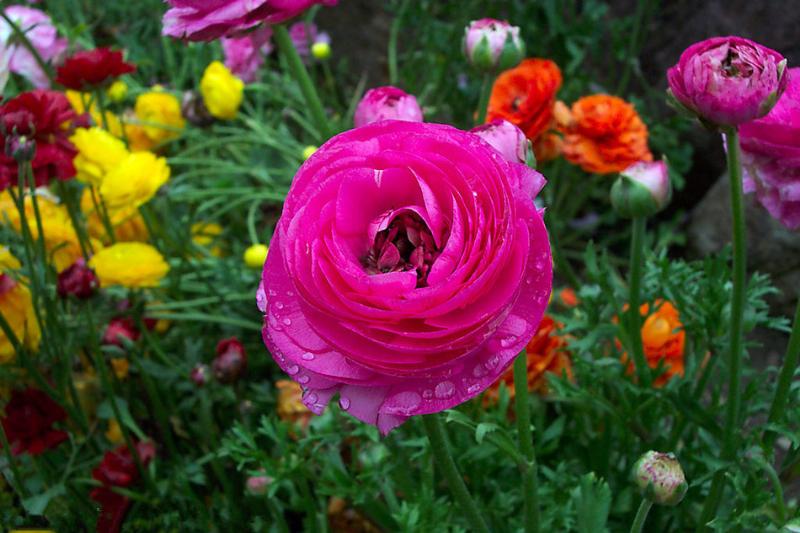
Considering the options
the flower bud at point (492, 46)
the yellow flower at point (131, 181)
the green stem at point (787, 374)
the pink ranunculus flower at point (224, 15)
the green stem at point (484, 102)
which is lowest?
the green stem at point (787, 374)

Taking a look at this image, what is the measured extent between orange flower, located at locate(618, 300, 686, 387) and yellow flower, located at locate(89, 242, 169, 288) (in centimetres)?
59

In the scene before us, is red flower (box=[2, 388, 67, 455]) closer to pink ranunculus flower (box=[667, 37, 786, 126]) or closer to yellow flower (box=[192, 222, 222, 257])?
yellow flower (box=[192, 222, 222, 257])

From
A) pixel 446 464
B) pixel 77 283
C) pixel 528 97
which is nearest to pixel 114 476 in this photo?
pixel 77 283

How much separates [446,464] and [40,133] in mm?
563

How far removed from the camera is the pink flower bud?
1.88 ft

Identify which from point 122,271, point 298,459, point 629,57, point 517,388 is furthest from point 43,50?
point 517,388

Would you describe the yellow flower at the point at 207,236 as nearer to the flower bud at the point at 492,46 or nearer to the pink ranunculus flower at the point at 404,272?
the flower bud at the point at 492,46

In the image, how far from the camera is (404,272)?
473mm

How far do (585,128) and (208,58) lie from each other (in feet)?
3.57

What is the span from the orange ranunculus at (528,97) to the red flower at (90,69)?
50 centimetres

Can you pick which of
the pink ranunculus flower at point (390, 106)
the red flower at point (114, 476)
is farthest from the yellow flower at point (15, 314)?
the pink ranunculus flower at point (390, 106)

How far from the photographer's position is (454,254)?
0.46 m

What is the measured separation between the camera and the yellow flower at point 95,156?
110cm

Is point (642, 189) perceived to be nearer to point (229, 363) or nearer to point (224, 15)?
point (224, 15)
